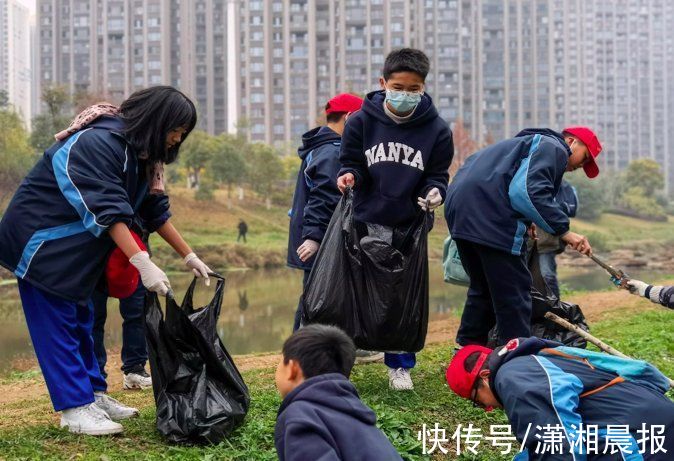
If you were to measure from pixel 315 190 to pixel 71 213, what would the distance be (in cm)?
152

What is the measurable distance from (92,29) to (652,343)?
58.0 metres

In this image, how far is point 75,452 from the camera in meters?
3.04

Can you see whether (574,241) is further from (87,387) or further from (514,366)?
(87,387)

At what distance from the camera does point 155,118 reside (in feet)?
10.6

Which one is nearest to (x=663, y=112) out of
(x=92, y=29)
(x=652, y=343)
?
(x=92, y=29)

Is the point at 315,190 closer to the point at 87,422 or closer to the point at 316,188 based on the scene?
the point at 316,188

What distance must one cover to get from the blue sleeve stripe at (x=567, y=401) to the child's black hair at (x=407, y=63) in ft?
5.93

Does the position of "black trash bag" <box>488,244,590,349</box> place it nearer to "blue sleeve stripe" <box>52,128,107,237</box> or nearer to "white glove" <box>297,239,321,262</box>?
"white glove" <box>297,239,321,262</box>

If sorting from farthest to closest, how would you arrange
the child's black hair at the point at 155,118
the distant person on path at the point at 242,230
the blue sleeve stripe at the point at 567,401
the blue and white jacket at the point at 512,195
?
1. the distant person on path at the point at 242,230
2. the blue and white jacket at the point at 512,195
3. the child's black hair at the point at 155,118
4. the blue sleeve stripe at the point at 567,401

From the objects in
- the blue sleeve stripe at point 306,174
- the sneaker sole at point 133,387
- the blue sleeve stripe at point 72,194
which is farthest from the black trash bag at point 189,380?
the sneaker sole at point 133,387

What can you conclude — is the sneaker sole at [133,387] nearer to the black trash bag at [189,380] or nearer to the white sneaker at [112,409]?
the white sneaker at [112,409]

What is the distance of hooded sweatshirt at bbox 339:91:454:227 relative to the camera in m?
3.91

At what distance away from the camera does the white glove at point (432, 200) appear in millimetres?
3748

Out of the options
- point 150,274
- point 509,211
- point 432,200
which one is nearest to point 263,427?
point 150,274
